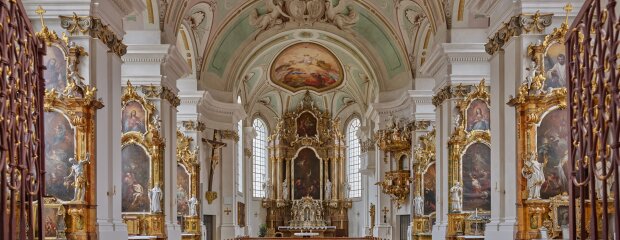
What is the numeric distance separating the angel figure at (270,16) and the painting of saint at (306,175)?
13382 mm

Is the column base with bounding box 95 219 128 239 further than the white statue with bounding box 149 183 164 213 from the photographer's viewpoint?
No

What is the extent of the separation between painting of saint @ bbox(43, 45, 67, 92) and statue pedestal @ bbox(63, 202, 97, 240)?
1827 millimetres

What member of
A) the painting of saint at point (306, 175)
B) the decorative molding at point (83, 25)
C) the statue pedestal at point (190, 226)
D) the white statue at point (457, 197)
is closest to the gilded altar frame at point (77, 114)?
the decorative molding at point (83, 25)

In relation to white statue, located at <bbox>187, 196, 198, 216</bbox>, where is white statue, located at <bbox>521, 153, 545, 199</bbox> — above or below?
above

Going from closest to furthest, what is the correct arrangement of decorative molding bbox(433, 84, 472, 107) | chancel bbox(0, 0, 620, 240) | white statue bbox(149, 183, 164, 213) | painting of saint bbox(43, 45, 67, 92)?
chancel bbox(0, 0, 620, 240) → painting of saint bbox(43, 45, 67, 92) → white statue bbox(149, 183, 164, 213) → decorative molding bbox(433, 84, 472, 107)

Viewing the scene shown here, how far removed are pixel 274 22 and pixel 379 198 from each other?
7.91 meters

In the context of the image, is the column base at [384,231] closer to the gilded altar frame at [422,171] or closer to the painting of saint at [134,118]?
the gilded altar frame at [422,171]

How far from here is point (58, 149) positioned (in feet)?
45.1

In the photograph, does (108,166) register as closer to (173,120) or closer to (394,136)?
(173,120)

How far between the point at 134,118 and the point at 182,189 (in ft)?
21.2

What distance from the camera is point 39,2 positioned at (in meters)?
13.7

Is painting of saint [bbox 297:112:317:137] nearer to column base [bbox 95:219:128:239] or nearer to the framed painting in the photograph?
the framed painting

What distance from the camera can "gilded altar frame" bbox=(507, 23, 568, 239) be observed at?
1395 centimetres

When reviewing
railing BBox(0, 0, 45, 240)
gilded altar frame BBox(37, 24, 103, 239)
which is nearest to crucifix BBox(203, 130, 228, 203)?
gilded altar frame BBox(37, 24, 103, 239)
